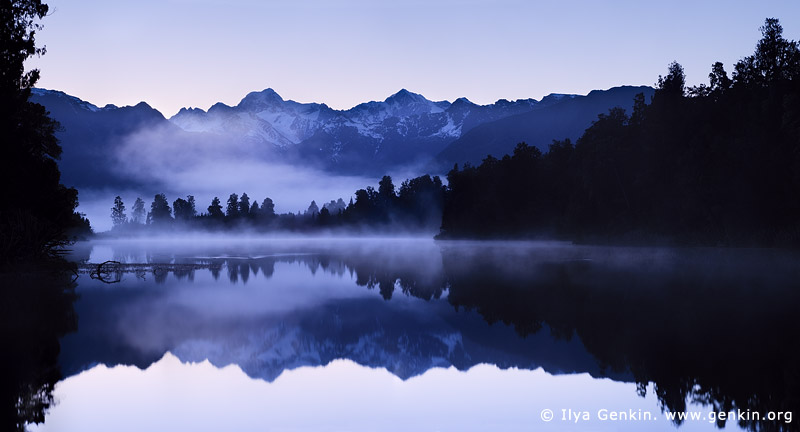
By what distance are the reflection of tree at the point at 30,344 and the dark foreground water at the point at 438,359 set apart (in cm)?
49

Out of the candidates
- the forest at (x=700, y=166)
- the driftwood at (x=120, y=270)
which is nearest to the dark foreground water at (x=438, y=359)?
the driftwood at (x=120, y=270)

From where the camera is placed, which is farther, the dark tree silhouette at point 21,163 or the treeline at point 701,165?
the treeline at point 701,165

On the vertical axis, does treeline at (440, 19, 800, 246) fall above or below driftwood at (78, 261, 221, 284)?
above

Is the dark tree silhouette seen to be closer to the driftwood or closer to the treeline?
the driftwood

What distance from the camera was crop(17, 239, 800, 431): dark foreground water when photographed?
11656 millimetres

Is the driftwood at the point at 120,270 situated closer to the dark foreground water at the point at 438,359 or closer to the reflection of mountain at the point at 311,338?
the dark foreground water at the point at 438,359

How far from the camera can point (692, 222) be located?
3027 inches

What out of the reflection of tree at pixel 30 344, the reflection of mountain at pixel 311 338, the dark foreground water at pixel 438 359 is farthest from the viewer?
the reflection of mountain at pixel 311 338

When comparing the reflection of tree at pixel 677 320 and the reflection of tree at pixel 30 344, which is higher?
the reflection of tree at pixel 30 344

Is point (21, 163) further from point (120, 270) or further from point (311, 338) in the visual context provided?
point (311, 338)

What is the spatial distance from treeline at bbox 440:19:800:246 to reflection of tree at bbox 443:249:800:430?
22794 millimetres

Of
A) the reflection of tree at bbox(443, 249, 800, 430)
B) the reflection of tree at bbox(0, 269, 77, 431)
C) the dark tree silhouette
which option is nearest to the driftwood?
the dark tree silhouette

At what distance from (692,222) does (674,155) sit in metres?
9.84

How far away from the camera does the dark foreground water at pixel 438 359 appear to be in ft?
38.2
